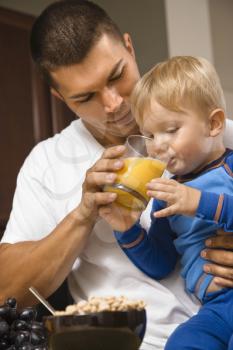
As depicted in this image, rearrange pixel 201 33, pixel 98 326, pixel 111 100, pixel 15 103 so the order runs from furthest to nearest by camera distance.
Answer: pixel 201 33 → pixel 15 103 → pixel 111 100 → pixel 98 326

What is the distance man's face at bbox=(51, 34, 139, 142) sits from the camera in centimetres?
172

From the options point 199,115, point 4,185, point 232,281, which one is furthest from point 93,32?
point 4,185

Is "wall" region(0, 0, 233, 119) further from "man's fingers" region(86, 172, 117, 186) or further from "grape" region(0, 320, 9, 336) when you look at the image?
"grape" region(0, 320, 9, 336)

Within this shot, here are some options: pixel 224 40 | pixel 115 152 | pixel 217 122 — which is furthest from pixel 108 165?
pixel 224 40

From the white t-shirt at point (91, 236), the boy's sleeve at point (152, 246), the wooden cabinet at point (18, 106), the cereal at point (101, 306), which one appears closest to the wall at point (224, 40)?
the wooden cabinet at point (18, 106)

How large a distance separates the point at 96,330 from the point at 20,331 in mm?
364

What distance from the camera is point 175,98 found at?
1.45 m

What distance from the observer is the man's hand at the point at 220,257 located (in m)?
1.42

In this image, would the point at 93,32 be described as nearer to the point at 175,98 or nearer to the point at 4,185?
the point at 175,98

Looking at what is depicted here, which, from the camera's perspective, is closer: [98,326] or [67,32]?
[98,326]

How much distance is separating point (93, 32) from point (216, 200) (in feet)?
2.18

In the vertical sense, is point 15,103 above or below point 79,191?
below

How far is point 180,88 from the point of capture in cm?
146

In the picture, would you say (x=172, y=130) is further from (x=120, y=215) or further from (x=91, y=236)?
(x=91, y=236)
